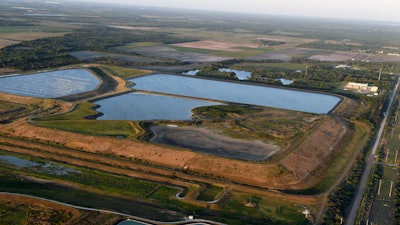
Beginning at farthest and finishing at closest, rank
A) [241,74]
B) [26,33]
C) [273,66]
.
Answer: [26,33]
[273,66]
[241,74]

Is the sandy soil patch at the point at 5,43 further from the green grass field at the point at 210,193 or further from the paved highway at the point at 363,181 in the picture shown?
the paved highway at the point at 363,181

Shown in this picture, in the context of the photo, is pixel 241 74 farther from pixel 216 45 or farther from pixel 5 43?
pixel 5 43

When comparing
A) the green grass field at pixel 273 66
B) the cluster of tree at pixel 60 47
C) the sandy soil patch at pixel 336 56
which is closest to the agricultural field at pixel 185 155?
the cluster of tree at pixel 60 47

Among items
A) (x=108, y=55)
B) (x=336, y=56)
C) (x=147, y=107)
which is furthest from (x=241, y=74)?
(x=336, y=56)

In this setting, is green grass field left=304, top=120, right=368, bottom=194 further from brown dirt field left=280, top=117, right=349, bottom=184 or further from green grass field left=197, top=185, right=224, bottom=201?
green grass field left=197, top=185, right=224, bottom=201

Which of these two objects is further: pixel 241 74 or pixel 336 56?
pixel 336 56

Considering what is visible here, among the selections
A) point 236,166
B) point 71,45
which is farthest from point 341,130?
Answer: point 71,45

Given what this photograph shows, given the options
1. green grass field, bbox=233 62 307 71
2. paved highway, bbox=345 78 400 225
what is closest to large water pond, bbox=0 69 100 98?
green grass field, bbox=233 62 307 71
